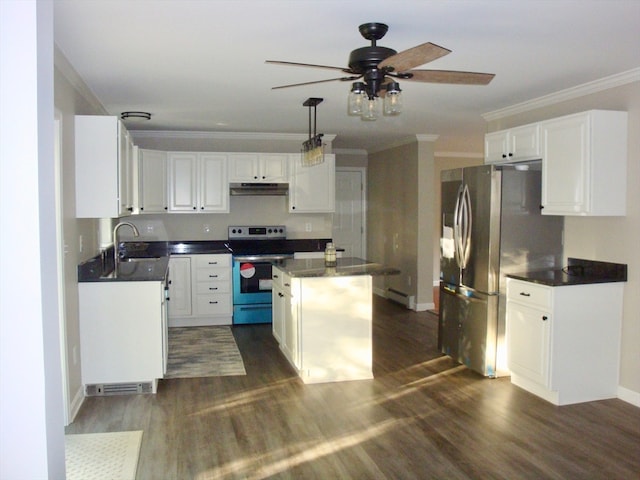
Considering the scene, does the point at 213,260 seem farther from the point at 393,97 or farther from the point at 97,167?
the point at 393,97

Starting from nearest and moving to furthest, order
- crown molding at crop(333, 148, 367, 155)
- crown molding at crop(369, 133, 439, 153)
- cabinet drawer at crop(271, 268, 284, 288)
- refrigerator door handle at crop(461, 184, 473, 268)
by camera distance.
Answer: refrigerator door handle at crop(461, 184, 473, 268), cabinet drawer at crop(271, 268, 284, 288), crown molding at crop(369, 133, 439, 153), crown molding at crop(333, 148, 367, 155)

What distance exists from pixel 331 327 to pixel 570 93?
2.80 metres

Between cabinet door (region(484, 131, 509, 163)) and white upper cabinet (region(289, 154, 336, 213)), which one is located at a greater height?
cabinet door (region(484, 131, 509, 163))

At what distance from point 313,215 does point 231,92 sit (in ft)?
10.4

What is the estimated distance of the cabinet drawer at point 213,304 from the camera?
6.73 metres

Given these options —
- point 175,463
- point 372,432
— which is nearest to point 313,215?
point 372,432

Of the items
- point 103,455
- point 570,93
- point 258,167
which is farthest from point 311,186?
point 103,455

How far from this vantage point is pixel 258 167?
23.0 feet

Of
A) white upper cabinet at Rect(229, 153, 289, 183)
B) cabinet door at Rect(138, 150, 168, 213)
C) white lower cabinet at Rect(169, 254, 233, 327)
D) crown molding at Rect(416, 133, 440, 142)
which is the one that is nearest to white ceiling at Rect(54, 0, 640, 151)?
cabinet door at Rect(138, 150, 168, 213)

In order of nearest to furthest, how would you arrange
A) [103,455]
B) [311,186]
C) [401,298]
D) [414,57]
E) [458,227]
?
1. [414,57]
2. [103,455]
3. [458,227]
4. [311,186]
5. [401,298]

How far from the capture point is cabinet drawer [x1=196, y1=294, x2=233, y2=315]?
22.1 feet

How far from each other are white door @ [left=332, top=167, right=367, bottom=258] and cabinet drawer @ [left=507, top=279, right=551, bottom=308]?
15.9 ft

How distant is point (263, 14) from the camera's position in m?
2.78

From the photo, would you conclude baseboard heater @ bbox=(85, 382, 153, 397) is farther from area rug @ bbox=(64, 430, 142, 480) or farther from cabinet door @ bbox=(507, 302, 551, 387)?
cabinet door @ bbox=(507, 302, 551, 387)
